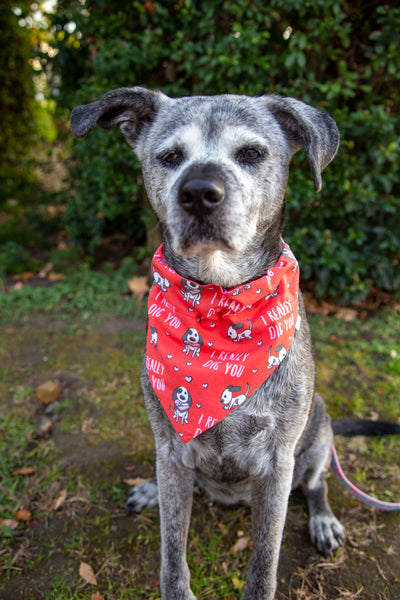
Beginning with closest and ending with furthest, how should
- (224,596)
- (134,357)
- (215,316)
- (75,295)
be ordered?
(215,316) → (224,596) → (134,357) → (75,295)

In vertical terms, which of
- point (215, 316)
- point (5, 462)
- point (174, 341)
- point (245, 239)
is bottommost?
point (5, 462)

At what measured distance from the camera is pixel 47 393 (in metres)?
3.50

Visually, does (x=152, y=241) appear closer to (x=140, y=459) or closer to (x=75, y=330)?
(x=75, y=330)

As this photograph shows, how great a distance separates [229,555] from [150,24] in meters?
4.41

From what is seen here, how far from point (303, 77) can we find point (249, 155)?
9.07 feet

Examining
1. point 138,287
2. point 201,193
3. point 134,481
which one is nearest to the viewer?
point 201,193

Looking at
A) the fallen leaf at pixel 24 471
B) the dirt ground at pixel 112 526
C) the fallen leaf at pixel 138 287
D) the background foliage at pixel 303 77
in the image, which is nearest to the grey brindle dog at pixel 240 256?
the dirt ground at pixel 112 526

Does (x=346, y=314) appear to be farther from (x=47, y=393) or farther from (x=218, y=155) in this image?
(x=218, y=155)

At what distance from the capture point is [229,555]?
246 cm

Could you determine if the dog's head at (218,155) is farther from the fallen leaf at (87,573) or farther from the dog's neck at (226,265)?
the fallen leaf at (87,573)

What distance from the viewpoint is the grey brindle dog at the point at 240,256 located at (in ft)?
6.51

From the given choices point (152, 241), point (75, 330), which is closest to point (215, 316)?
point (75, 330)

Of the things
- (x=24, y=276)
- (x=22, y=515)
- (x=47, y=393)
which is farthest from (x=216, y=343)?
(x=24, y=276)

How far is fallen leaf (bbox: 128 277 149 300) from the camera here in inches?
200
